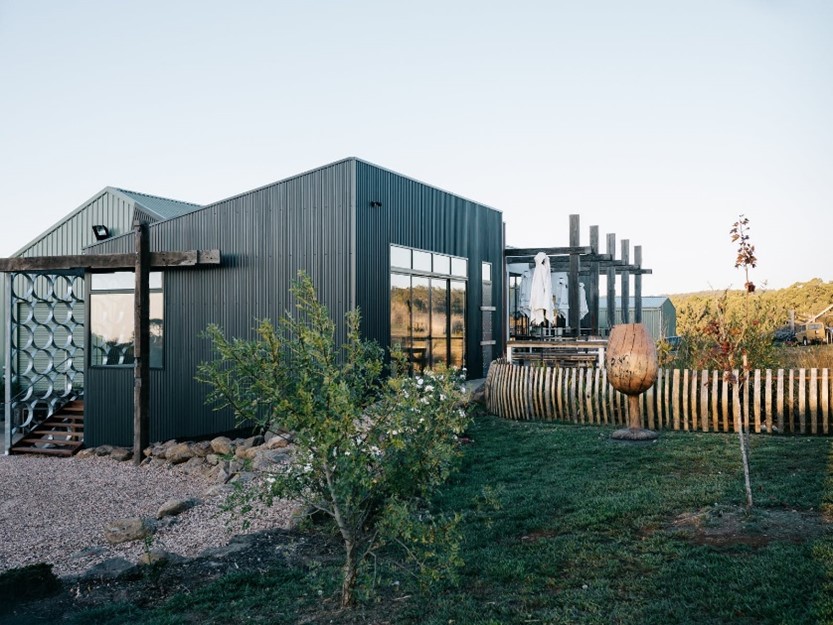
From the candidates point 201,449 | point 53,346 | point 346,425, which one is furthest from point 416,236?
point 346,425

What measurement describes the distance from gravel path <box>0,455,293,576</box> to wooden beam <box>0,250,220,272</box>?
3.74 meters

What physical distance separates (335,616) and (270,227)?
30.9 ft

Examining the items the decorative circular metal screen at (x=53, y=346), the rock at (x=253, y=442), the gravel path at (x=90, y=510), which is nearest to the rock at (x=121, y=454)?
the gravel path at (x=90, y=510)

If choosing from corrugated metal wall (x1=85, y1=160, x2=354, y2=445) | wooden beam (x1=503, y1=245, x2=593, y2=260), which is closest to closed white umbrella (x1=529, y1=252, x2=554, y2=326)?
wooden beam (x1=503, y1=245, x2=593, y2=260)

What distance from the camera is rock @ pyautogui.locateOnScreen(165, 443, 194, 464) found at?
11.7 m

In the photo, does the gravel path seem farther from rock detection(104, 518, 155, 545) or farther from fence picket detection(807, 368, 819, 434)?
fence picket detection(807, 368, 819, 434)

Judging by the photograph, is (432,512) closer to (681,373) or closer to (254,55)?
(681,373)

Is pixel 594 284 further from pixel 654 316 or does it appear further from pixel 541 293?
pixel 654 316

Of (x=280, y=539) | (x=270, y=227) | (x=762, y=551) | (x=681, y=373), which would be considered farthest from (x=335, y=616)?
(x=270, y=227)

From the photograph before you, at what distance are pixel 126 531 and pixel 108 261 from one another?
775cm

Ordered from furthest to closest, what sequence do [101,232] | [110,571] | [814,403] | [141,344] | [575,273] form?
[101,232], [575,273], [141,344], [814,403], [110,571]

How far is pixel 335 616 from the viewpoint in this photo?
A: 163 inches

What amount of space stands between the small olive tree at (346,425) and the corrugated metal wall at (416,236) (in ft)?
24.6

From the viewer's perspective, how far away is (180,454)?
1168cm
